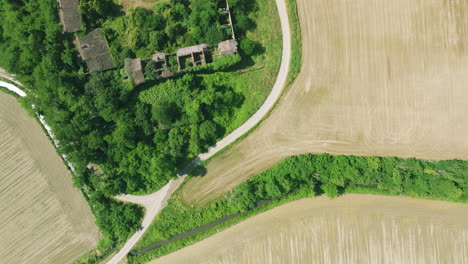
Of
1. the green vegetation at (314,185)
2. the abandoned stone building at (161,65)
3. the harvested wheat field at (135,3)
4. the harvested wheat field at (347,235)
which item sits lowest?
the harvested wheat field at (347,235)

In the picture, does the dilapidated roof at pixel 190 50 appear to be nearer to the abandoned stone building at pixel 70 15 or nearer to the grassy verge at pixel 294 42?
the grassy verge at pixel 294 42

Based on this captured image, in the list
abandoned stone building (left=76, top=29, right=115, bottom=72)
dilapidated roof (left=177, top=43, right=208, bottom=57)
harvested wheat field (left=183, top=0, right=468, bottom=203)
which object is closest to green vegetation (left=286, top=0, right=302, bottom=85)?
harvested wheat field (left=183, top=0, right=468, bottom=203)

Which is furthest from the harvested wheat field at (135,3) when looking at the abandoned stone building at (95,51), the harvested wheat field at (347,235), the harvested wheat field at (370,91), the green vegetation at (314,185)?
the harvested wheat field at (347,235)

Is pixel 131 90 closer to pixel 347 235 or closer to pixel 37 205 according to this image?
pixel 37 205

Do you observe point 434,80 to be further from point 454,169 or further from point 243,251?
point 243,251

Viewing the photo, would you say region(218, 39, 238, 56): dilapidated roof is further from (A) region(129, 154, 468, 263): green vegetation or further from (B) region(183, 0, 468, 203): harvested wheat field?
(A) region(129, 154, 468, 263): green vegetation

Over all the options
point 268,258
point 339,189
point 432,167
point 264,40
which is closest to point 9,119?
point 264,40
